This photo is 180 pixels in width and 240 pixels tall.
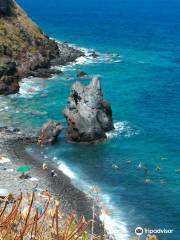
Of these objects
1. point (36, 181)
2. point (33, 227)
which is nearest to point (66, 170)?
point (36, 181)

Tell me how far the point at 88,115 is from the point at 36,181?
1884cm

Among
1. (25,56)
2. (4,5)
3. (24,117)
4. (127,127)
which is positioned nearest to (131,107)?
(127,127)

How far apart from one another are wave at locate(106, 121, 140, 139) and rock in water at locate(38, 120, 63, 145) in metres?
7.71

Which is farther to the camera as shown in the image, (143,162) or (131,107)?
(131,107)

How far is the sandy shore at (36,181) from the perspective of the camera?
4956cm

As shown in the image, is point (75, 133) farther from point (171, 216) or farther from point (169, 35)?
point (169, 35)

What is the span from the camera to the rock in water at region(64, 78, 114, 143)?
68.7 m

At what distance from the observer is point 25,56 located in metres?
111

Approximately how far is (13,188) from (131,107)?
38769 mm

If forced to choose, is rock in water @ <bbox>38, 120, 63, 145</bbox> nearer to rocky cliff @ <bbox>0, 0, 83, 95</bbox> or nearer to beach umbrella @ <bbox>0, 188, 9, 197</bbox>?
beach umbrella @ <bbox>0, 188, 9, 197</bbox>

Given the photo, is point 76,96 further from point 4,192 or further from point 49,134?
point 4,192

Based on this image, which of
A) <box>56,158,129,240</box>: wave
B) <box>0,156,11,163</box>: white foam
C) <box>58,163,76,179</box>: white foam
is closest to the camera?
<box>56,158,129,240</box>: wave

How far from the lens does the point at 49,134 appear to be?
221 feet

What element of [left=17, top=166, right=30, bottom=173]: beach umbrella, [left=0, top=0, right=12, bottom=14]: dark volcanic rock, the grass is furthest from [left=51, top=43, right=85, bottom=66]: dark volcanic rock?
the grass
